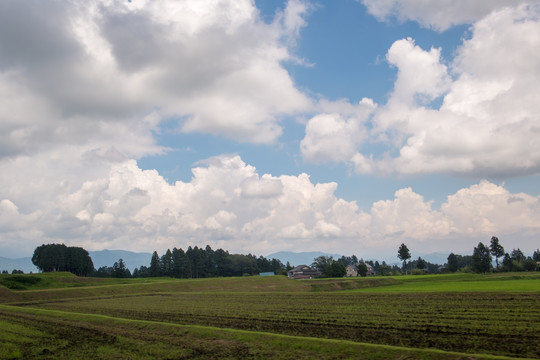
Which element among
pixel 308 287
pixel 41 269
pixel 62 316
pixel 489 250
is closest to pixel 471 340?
pixel 62 316

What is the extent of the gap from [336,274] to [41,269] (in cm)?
11829

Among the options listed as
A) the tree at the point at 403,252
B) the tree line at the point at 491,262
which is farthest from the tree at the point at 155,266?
the tree line at the point at 491,262

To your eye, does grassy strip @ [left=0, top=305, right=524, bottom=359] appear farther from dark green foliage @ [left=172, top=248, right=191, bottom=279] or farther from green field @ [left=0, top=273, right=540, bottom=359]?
dark green foliage @ [left=172, top=248, right=191, bottom=279]

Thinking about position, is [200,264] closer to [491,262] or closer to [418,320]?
[491,262]

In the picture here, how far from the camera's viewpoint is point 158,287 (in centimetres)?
8519

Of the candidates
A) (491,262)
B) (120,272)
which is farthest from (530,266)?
(120,272)

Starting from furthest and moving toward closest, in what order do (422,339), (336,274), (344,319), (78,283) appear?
1. (336,274)
2. (78,283)
3. (344,319)
4. (422,339)

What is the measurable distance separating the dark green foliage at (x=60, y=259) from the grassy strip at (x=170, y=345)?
128996mm

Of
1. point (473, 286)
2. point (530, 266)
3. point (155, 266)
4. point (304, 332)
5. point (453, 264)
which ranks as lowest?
point (530, 266)

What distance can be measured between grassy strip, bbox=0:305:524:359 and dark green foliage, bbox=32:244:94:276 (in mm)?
128996

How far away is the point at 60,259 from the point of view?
146 metres

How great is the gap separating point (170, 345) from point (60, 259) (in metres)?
146

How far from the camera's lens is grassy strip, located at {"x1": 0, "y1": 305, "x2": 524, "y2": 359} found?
20.6m

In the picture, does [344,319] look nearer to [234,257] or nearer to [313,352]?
[313,352]
